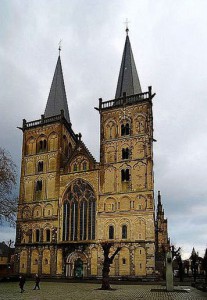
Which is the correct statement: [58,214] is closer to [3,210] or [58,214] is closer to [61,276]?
[61,276]

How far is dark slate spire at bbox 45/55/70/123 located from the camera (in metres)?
59.9

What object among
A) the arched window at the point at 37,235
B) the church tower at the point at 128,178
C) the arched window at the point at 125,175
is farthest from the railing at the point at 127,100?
the arched window at the point at 37,235

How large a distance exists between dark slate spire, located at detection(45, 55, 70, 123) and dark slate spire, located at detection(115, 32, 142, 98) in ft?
34.4

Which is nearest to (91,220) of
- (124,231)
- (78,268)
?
(124,231)

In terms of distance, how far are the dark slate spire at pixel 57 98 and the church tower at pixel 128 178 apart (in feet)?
29.1

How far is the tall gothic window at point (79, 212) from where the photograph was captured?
1921 inches

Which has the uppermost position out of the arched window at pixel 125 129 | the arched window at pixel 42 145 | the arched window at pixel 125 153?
the arched window at pixel 125 129

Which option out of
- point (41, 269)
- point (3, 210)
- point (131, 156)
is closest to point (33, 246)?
point (41, 269)

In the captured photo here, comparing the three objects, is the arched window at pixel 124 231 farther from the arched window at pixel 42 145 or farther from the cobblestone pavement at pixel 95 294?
the arched window at pixel 42 145

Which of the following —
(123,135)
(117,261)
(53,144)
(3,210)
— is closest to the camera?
(3,210)

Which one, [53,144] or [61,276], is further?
[53,144]

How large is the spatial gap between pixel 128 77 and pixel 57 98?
13.4 meters

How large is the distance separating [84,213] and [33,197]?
9.34m

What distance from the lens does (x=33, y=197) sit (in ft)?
177
